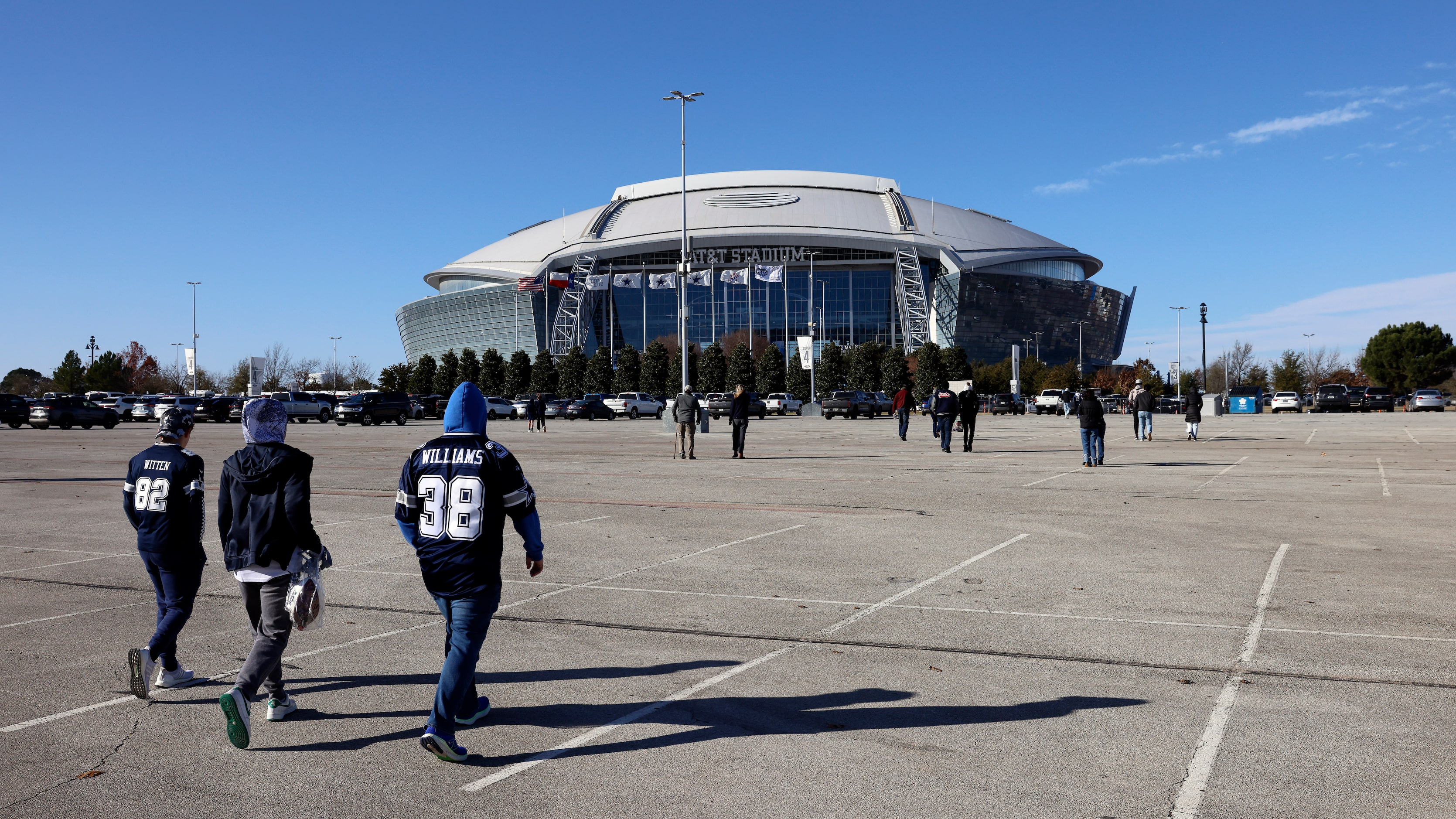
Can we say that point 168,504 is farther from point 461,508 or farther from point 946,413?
point 946,413

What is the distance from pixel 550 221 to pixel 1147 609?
15633 centimetres

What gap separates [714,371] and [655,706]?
97.4m

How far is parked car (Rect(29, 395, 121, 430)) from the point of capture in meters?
47.1

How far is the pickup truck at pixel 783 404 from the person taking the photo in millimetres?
74875

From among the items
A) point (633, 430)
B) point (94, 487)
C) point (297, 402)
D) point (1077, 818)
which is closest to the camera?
point (1077, 818)

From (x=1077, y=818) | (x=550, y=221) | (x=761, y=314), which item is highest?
(x=550, y=221)

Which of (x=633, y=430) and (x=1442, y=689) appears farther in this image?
(x=633, y=430)

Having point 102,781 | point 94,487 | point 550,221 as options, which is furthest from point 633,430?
point 550,221

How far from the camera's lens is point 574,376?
109 metres

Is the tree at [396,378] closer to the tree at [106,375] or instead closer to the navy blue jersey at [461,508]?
the tree at [106,375]

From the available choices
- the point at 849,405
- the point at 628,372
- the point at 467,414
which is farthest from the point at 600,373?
the point at 467,414

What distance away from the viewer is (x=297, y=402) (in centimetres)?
6066

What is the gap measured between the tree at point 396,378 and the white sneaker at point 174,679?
11533cm

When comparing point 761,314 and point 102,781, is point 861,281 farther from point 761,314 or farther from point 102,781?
point 102,781
